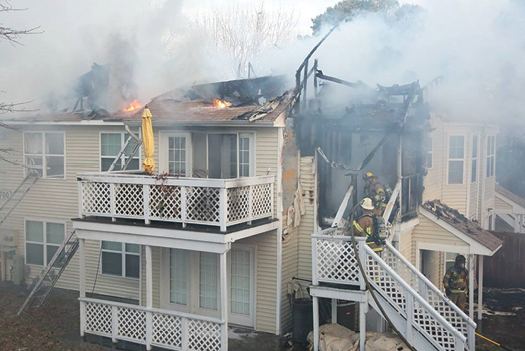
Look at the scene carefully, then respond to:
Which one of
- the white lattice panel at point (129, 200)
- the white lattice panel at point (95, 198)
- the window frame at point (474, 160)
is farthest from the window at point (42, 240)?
the window frame at point (474, 160)

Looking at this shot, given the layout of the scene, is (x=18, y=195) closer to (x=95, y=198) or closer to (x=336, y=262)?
(x=95, y=198)

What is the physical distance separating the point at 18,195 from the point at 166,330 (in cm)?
869

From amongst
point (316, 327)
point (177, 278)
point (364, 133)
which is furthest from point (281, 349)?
point (364, 133)

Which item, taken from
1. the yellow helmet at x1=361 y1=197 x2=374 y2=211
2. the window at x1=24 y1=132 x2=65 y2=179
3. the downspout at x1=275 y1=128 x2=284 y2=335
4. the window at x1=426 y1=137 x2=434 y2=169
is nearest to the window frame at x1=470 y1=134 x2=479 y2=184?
the window at x1=426 y1=137 x2=434 y2=169

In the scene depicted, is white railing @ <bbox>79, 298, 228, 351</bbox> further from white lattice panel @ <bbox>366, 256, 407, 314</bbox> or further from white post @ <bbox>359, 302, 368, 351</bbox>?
white lattice panel @ <bbox>366, 256, 407, 314</bbox>

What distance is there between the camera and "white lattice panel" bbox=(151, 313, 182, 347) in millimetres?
14125

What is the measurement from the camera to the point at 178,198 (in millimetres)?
13898

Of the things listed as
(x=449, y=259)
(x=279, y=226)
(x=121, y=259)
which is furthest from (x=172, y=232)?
(x=449, y=259)

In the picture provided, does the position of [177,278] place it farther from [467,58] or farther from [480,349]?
[467,58]

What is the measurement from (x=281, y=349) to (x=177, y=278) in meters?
3.88

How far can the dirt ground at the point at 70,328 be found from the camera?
14422mm

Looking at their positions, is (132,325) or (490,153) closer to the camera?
(132,325)

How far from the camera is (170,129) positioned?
1655 cm

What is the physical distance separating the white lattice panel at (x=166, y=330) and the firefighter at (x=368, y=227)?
4511mm
